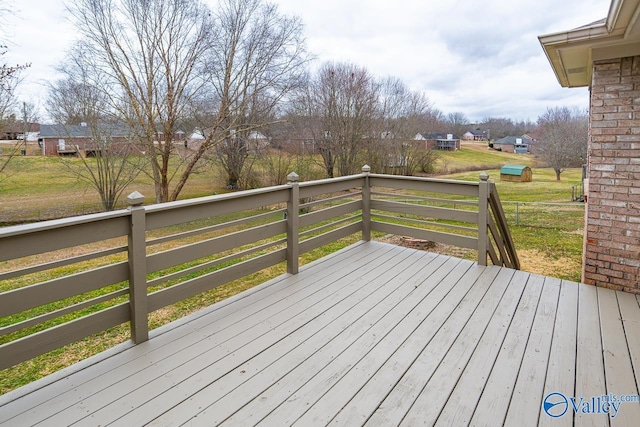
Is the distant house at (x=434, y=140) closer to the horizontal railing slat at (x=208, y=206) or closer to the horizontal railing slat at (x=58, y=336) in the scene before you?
the horizontal railing slat at (x=208, y=206)

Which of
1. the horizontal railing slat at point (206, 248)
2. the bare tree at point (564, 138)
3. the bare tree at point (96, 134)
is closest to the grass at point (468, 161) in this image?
the bare tree at point (564, 138)

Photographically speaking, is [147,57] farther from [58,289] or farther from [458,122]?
[458,122]

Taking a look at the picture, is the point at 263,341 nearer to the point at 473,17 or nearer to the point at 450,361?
the point at 450,361

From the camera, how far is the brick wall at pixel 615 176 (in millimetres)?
3061

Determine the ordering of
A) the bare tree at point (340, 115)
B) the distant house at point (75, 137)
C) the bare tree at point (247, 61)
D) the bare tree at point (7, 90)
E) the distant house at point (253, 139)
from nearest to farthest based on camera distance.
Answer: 1. the bare tree at point (7, 90)
2. the distant house at point (75, 137)
3. the bare tree at point (247, 61)
4. the distant house at point (253, 139)
5. the bare tree at point (340, 115)

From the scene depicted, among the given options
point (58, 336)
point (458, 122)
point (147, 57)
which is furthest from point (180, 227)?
point (458, 122)

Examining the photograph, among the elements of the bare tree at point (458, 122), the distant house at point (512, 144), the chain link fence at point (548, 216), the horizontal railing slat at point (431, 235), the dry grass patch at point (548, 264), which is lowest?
the dry grass patch at point (548, 264)

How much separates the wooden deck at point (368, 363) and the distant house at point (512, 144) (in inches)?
1519

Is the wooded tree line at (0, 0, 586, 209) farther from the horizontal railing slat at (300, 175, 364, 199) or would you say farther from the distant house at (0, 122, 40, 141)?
the horizontal railing slat at (300, 175, 364, 199)

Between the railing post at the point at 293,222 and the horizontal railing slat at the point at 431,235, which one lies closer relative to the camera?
the railing post at the point at 293,222

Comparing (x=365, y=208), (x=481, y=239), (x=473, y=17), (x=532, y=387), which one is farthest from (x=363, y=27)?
(x=532, y=387)

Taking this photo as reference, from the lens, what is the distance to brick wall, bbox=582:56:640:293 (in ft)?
10.0

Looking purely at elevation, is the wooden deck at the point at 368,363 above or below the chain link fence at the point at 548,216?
above

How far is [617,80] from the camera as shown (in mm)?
3088
